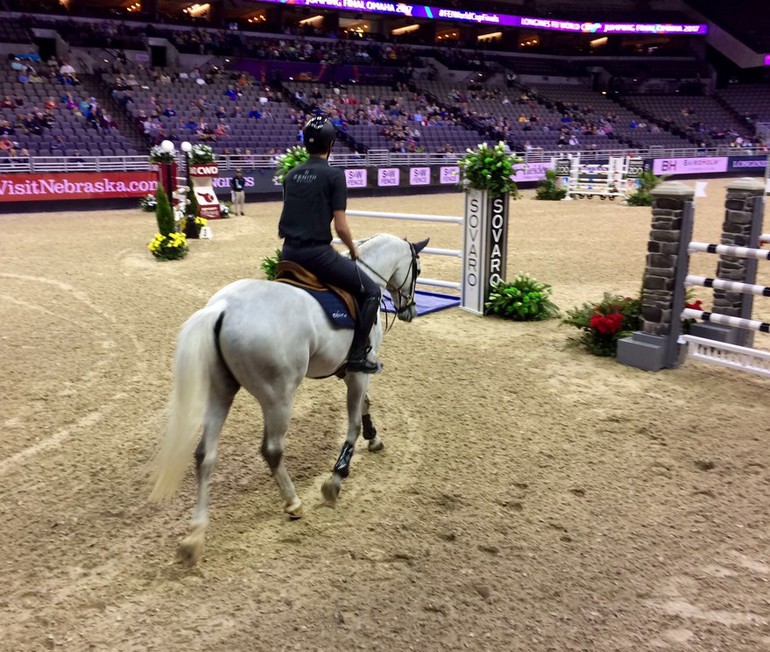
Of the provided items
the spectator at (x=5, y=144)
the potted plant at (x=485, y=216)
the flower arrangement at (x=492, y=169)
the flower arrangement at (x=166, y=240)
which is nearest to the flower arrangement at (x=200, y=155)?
the flower arrangement at (x=166, y=240)

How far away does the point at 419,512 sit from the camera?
14.1 feet

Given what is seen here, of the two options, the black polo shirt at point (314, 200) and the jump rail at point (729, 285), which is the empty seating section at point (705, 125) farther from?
the black polo shirt at point (314, 200)

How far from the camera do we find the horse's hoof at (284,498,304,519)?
4.17 metres

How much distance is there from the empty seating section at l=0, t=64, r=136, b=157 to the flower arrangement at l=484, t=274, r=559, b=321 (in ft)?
66.2

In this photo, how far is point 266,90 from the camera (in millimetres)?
35938

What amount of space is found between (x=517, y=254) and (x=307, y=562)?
11424 millimetres

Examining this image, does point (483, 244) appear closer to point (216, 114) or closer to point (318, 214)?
point (318, 214)

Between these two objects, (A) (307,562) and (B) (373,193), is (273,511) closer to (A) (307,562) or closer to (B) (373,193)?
(A) (307,562)

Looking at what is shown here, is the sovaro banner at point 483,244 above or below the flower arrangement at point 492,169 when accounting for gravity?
Result: below

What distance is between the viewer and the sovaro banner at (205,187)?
18938 millimetres

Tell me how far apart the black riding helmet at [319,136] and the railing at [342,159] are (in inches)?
756

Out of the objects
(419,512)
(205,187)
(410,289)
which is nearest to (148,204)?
(205,187)

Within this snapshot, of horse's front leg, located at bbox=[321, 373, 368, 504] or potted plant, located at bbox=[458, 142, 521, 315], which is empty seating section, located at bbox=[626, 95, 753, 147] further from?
horse's front leg, located at bbox=[321, 373, 368, 504]

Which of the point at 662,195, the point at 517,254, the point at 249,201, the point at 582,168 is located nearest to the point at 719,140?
the point at 582,168
